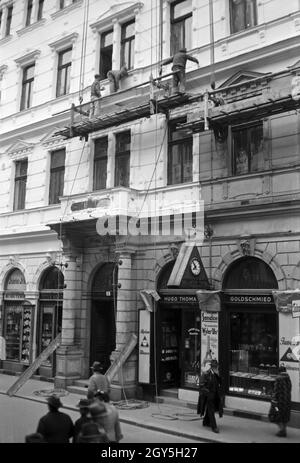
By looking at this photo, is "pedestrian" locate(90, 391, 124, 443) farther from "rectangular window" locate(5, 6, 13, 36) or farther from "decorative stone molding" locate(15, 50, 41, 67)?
"rectangular window" locate(5, 6, 13, 36)

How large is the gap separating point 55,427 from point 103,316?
1191 cm

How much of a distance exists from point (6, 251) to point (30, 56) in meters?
9.26

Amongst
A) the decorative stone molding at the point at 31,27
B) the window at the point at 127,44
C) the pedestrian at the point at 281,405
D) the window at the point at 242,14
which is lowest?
the pedestrian at the point at 281,405

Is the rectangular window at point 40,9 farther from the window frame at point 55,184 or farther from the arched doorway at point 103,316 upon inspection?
the arched doorway at point 103,316

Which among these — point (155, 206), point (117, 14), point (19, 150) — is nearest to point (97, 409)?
point (155, 206)

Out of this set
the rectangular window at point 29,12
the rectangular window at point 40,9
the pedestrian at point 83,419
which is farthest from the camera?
the rectangular window at point 29,12

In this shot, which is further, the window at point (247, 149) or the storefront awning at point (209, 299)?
the window at point (247, 149)

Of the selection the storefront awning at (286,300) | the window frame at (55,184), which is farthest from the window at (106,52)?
the storefront awning at (286,300)

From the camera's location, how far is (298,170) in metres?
14.0

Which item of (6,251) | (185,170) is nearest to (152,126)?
(185,170)

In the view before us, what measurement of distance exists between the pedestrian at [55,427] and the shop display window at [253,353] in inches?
316

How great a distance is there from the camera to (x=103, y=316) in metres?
19.4

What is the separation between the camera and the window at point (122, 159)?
18.8m

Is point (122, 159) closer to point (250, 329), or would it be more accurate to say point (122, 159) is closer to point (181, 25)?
point (181, 25)
